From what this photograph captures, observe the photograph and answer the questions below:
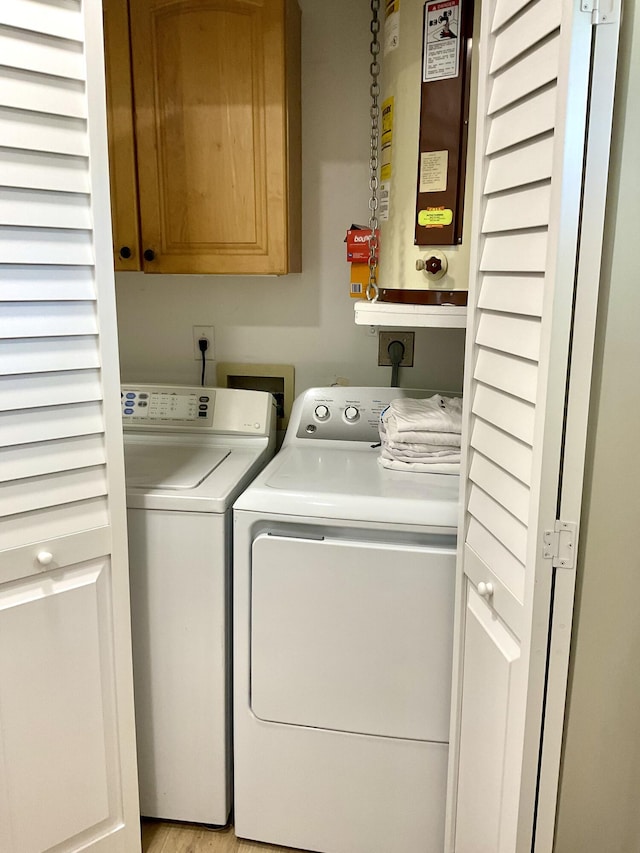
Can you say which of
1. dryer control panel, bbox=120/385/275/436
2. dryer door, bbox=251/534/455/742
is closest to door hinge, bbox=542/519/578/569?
dryer door, bbox=251/534/455/742

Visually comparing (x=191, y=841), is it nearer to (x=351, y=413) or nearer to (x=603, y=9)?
(x=351, y=413)

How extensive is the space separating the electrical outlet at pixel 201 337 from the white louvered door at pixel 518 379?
3.87 feet

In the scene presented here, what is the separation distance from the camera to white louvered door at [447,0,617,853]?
37.6 inches

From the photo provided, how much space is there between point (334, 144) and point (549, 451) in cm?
143

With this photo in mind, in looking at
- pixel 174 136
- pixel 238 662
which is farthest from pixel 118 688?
pixel 174 136

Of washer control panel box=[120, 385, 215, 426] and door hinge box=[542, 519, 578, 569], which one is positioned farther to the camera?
washer control panel box=[120, 385, 215, 426]

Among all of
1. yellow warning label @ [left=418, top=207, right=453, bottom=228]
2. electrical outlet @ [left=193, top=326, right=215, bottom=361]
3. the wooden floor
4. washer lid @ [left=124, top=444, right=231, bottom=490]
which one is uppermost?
yellow warning label @ [left=418, top=207, right=453, bottom=228]

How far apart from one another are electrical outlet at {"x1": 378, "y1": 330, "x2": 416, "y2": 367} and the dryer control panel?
39 centimetres

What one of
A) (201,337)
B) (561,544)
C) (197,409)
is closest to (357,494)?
(561,544)

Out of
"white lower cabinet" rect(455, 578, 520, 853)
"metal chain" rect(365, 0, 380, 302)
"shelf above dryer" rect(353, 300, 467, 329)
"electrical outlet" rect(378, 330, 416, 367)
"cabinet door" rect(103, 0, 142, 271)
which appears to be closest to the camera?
"white lower cabinet" rect(455, 578, 520, 853)

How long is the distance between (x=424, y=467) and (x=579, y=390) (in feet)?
2.50

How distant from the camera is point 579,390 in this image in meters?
1.00

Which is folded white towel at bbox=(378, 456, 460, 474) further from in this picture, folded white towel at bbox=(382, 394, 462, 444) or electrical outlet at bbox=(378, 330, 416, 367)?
electrical outlet at bbox=(378, 330, 416, 367)

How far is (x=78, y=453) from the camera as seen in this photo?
1344 mm
